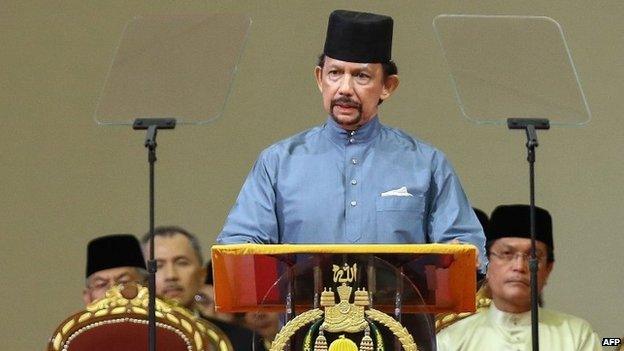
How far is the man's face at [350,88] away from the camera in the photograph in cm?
464

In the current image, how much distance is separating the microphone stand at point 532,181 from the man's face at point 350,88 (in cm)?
41

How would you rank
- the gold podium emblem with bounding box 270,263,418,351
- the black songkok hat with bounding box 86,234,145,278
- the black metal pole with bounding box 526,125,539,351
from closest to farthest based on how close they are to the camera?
the gold podium emblem with bounding box 270,263,418,351 < the black metal pole with bounding box 526,125,539,351 < the black songkok hat with bounding box 86,234,145,278

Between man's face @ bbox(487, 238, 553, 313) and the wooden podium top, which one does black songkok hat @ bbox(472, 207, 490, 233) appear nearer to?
man's face @ bbox(487, 238, 553, 313)

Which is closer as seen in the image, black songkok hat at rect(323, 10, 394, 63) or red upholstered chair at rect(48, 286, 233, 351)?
black songkok hat at rect(323, 10, 394, 63)

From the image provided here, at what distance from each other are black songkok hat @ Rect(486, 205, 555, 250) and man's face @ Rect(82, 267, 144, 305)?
1.15 metres

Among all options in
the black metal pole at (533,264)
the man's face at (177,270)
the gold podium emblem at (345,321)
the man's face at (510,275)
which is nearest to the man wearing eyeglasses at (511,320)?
the man's face at (510,275)

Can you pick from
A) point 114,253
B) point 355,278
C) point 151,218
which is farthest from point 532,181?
point 114,253

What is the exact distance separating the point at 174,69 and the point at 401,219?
713 mm

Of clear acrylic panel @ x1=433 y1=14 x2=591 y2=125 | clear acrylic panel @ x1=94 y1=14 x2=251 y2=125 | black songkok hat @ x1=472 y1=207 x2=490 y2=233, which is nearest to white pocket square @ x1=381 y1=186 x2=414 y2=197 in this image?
clear acrylic panel @ x1=433 y1=14 x2=591 y2=125

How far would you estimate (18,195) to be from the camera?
642 centimetres

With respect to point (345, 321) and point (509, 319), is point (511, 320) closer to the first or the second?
point (509, 319)

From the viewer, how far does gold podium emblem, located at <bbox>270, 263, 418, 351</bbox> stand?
4066 mm

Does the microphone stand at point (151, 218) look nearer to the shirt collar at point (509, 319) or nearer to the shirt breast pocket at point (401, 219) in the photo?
the shirt breast pocket at point (401, 219)

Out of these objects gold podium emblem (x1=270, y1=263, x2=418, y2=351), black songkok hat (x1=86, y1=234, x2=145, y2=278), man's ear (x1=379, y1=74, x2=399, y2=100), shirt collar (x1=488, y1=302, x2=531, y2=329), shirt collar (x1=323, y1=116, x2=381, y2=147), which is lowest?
gold podium emblem (x1=270, y1=263, x2=418, y2=351)
